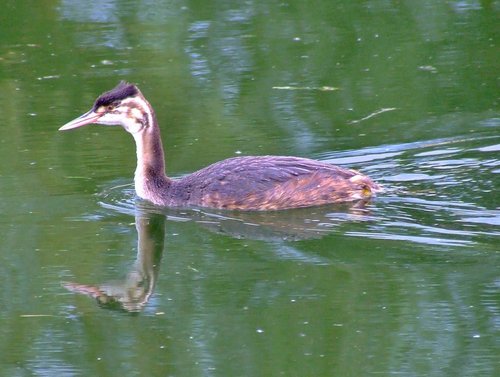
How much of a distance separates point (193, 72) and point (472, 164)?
432cm

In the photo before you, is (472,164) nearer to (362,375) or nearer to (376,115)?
(376,115)

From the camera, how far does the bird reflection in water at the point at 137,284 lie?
866 cm

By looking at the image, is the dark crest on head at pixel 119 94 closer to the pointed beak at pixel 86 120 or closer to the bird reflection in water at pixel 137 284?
the pointed beak at pixel 86 120

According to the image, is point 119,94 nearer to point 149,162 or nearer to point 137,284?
point 149,162

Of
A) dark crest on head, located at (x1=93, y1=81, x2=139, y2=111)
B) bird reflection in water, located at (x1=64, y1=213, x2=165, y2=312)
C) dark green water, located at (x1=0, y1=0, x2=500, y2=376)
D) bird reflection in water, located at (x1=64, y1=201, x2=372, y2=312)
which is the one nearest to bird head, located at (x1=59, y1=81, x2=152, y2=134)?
dark crest on head, located at (x1=93, y1=81, x2=139, y2=111)

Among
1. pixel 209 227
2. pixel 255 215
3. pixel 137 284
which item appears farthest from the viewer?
pixel 255 215

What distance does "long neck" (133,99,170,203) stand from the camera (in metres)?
10.9

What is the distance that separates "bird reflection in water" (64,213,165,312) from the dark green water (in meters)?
0.02

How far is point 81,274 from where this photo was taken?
9.12 metres

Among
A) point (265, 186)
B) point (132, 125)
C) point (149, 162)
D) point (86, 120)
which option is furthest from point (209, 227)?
point (86, 120)

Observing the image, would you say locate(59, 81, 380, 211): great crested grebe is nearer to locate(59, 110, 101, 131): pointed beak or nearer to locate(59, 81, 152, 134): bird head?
locate(59, 81, 152, 134): bird head

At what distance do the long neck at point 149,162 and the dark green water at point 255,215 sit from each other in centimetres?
20

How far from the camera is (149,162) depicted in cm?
1107

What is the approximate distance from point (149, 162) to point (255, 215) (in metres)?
1.16
